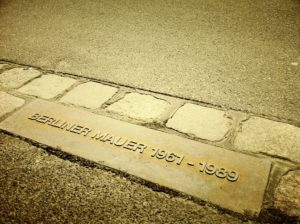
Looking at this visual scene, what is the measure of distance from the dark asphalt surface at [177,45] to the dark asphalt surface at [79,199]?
949mm

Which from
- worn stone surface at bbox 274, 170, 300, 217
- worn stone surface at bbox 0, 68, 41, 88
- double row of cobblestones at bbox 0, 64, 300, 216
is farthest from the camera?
worn stone surface at bbox 0, 68, 41, 88

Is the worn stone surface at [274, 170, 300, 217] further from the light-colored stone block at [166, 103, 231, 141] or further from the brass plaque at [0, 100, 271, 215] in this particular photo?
the light-colored stone block at [166, 103, 231, 141]

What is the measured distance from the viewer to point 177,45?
9.65ft

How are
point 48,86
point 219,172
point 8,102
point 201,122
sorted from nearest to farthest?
point 219,172 → point 201,122 → point 8,102 → point 48,86

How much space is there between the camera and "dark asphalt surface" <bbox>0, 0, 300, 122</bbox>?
228 centimetres

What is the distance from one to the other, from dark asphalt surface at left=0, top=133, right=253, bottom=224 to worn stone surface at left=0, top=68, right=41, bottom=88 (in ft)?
3.12

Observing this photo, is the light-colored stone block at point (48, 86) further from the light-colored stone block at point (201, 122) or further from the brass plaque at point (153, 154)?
the light-colored stone block at point (201, 122)

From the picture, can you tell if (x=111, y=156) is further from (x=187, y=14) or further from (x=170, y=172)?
(x=187, y=14)

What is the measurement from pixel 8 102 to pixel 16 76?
0.44m

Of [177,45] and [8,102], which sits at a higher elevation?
[177,45]

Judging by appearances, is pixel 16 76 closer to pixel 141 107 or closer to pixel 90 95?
pixel 90 95

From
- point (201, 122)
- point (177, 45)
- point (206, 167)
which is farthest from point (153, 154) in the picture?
point (177, 45)

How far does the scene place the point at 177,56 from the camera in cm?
275

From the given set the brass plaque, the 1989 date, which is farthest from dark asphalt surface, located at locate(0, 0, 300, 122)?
the 1989 date
